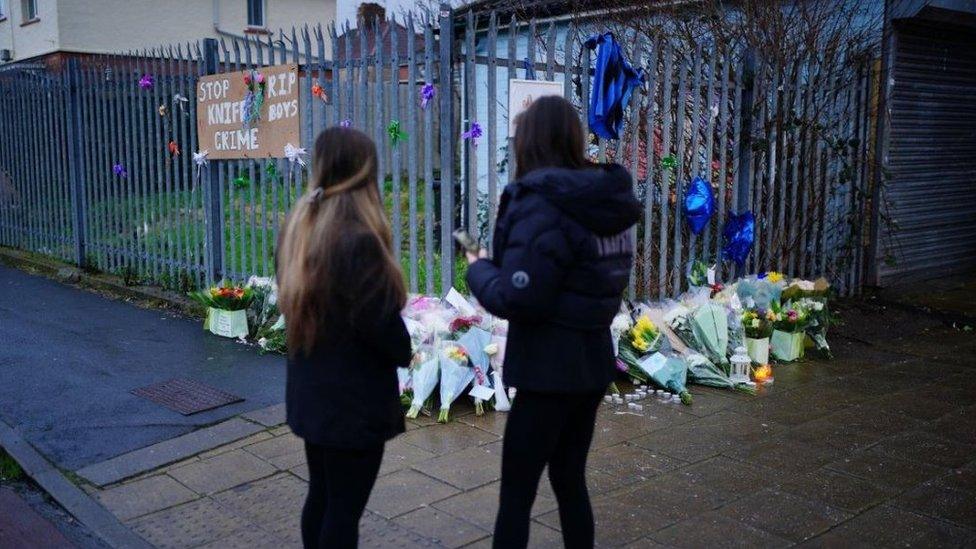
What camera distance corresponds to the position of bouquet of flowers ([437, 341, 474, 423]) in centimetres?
541

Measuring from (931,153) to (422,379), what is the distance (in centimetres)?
720

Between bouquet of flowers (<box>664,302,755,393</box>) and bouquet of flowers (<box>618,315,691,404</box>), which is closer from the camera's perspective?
bouquet of flowers (<box>618,315,691,404</box>)

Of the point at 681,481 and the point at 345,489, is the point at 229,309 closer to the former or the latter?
the point at 681,481

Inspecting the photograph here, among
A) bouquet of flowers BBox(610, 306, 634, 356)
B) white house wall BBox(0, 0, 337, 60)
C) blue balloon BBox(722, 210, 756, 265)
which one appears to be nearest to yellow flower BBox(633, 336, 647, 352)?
bouquet of flowers BBox(610, 306, 634, 356)

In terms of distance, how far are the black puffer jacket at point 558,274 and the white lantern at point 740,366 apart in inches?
134

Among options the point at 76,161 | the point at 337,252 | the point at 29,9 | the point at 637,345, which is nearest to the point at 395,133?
the point at 637,345

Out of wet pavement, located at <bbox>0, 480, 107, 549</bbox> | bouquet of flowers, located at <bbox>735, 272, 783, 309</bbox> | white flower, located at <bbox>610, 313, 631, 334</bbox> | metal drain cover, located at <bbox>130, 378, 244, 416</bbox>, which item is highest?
bouquet of flowers, located at <bbox>735, 272, 783, 309</bbox>

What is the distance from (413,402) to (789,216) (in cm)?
458

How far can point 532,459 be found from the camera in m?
3.04

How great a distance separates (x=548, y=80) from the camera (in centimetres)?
647

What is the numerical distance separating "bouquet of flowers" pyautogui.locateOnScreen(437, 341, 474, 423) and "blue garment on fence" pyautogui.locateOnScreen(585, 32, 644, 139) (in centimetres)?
211

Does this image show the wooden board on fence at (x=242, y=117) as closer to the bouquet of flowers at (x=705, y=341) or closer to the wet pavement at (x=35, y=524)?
the bouquet of flowers at (x=705, y=341)

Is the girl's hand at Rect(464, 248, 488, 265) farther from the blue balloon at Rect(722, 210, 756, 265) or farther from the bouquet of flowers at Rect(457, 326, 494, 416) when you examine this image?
the blue balloon at Rect(722, 210, 756, 265)

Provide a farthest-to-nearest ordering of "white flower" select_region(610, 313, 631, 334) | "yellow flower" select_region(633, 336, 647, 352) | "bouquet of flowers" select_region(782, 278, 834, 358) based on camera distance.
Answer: "bouquet of flowers" select_region(782, 278, 834, 358)
"white flower" select_region(610, 313, 631, 334)
"yellow flower" select_region(633, 336, 647, 352)
